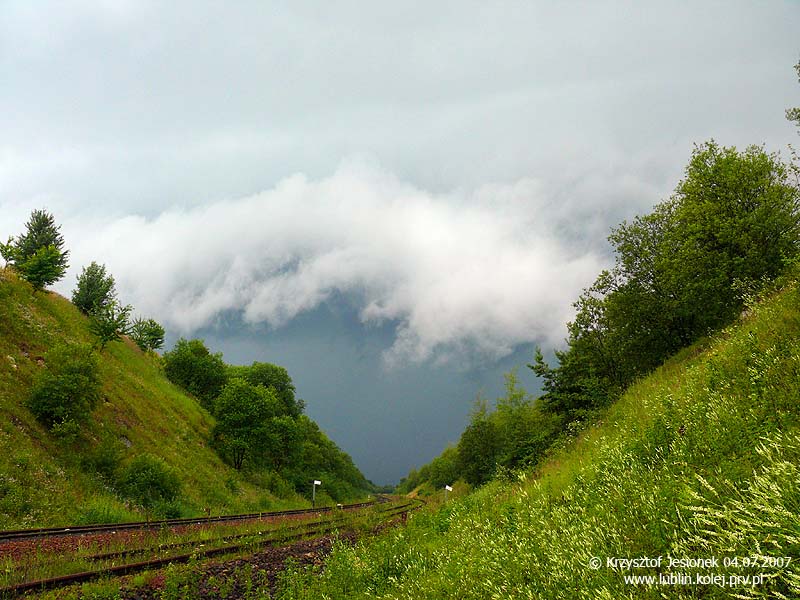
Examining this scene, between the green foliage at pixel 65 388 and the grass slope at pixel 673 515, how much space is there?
22077mm

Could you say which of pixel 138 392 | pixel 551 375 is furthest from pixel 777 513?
pixel 138 392

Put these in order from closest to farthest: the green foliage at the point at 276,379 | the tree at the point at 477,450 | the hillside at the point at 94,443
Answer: the hillside at the point at 94,443 → the tree at the point at 477,450 → the green foliage at the point at 276,379

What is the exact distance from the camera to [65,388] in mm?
23641

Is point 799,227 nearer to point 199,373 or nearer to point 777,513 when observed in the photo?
point 777,513

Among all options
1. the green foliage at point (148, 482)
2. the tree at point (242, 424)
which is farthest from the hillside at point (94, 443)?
the tree at point (242, 424)

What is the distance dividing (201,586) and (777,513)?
12233mm

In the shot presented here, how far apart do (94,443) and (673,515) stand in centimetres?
3099

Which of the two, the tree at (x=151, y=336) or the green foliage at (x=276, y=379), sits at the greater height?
the tree at (x=151, y=336)

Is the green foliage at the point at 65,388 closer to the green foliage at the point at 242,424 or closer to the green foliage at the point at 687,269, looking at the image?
the green foliage at the point at 242,424

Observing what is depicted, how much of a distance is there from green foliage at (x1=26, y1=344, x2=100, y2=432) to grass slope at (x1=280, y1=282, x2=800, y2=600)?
22.1m

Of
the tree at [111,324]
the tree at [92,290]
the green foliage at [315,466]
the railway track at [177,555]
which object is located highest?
the tree at [92,290]

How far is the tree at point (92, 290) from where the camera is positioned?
46625 mm

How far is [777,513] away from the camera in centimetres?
299

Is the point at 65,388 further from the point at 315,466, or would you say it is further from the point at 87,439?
the point at 315,466
